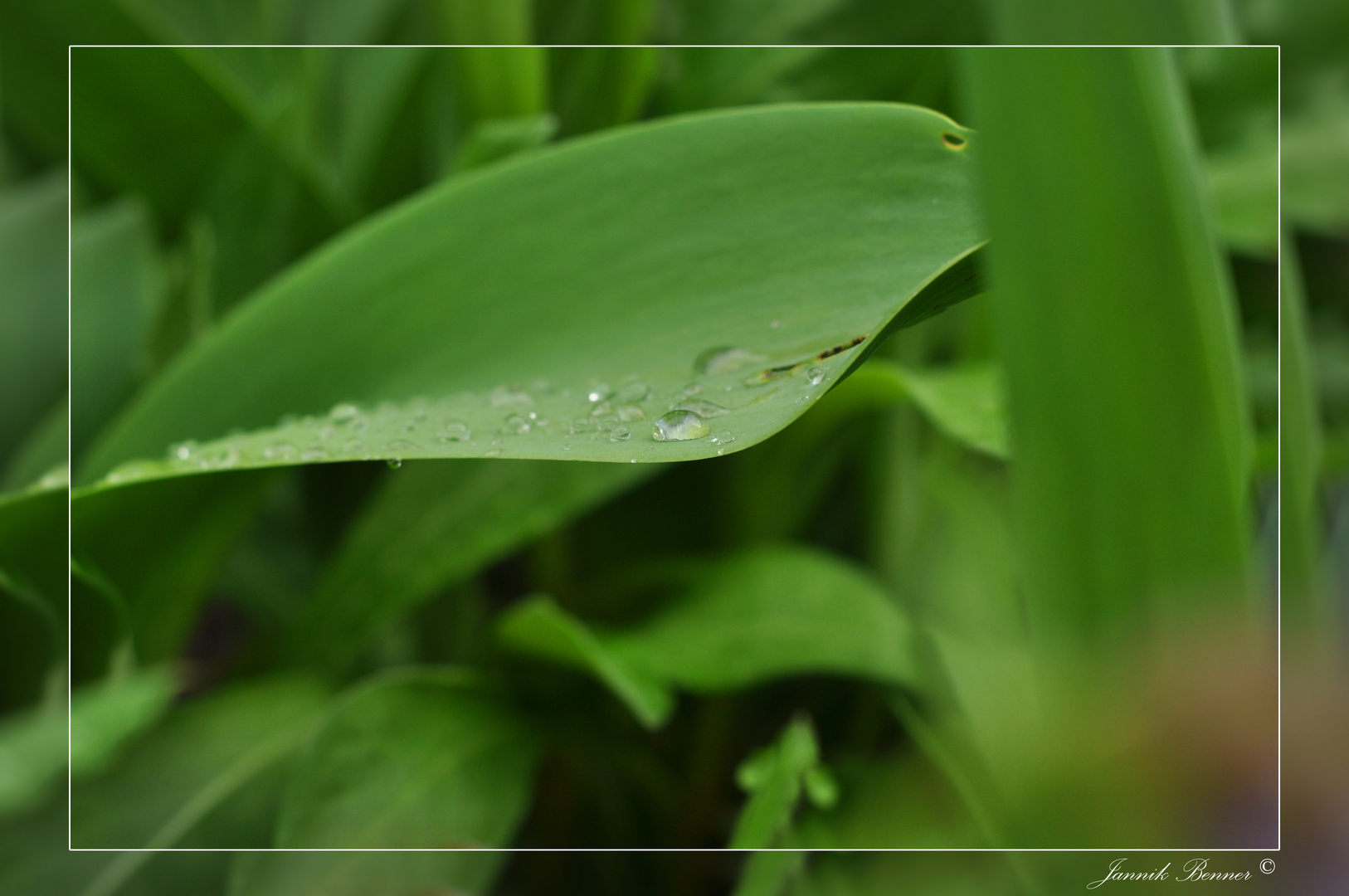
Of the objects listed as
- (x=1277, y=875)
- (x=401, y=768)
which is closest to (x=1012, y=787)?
(x=1277, y=875)

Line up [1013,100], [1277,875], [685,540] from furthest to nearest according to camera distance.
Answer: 1. [685,540]
2. [1277,875]
3. [1013,100]

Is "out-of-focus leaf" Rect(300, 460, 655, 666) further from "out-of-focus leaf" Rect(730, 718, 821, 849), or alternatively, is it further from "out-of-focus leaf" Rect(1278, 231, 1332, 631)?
→ "out-of-focus leaf" Rect(1278, 231, 1332, 631)

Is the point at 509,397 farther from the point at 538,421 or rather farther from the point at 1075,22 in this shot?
the point at 1075,22

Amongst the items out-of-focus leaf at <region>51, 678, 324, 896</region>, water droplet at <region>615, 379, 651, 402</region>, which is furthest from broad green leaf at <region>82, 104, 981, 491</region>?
out-of-focus leaf at <region>51, 678, 324, 896</region>

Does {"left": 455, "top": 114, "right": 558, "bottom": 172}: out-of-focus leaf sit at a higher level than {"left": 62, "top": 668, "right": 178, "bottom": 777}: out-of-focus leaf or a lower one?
higher

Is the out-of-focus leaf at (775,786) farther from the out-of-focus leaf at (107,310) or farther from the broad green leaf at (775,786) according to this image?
the out-of-focus leaf at (107,310)

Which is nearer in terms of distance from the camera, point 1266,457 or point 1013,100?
point 1013,100

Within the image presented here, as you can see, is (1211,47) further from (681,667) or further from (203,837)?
(203,837)
